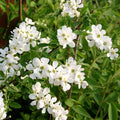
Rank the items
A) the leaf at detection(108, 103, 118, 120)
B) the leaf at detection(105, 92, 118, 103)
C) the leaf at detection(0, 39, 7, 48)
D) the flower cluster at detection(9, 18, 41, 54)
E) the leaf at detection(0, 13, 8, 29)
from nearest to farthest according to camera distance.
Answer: the flower cluster at detection(9, 18, 41, 54)
the leaf at detection(108, 103, 118, 120)
the leaf at detection(105, 92, 118, 103)
the leaf at detection(0, 39, 7, 48)
the leaf at detection(0, 13, 8, 29)

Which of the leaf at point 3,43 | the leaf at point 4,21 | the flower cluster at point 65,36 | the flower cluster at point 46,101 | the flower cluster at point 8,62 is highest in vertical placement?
the leaf at point 4,21

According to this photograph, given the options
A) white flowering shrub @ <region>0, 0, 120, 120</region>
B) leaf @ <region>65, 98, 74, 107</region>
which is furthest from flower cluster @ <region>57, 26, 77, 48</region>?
leaf @ <region>65, 98, 74, 107</region>

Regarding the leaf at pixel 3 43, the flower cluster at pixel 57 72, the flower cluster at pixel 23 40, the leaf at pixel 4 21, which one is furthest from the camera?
the leaf at pixel 4 21

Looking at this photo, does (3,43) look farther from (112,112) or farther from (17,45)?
(112,112)

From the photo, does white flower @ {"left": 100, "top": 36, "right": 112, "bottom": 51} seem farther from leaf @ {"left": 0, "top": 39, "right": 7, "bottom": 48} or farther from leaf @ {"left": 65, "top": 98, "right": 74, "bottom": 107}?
leaf @ {"left": 0, "top": 39, "right": 7, "bottom": 48}

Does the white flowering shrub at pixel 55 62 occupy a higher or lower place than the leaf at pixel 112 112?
higher

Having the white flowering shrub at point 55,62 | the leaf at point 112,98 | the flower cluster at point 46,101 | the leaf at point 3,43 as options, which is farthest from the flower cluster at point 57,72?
the leaf at point 3,43

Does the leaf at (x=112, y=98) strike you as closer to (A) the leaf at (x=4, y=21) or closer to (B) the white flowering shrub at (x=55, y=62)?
(B) the white flowering shrub at (x=55, y=62)

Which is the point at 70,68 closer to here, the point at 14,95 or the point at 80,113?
the point at 80,113

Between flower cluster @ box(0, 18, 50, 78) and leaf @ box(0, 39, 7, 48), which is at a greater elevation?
leaf @ box(0, 39, 7, 48)

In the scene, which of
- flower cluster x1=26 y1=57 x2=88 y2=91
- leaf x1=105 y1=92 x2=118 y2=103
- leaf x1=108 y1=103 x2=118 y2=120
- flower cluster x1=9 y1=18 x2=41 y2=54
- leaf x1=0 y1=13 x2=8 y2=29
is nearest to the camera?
flower cluster x1=26 y1=57 x2=88 y2=91

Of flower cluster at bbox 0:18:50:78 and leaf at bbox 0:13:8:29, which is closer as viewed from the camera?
flower cluster at bbox 0:18:50:78

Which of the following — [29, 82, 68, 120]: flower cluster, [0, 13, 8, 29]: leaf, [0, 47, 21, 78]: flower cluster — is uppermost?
[0, 13, 8, 29]: leaf
